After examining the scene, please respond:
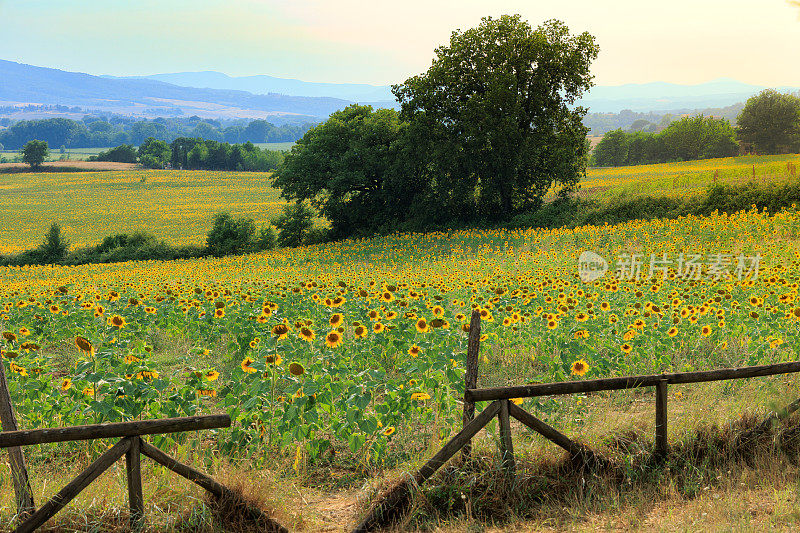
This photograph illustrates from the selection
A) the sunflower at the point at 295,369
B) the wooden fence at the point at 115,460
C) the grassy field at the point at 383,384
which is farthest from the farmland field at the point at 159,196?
the wooden fence at the point at 115,460

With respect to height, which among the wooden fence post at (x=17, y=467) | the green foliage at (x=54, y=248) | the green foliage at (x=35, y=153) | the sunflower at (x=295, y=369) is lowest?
the green foliage at (x=54, y=248)

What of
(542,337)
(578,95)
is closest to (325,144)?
(578,95)

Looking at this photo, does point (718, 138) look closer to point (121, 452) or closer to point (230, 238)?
point (230, 238)

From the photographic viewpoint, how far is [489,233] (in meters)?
28.9

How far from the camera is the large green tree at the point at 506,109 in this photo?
30953 mm

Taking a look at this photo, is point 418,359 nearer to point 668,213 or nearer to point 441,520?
point 441,520

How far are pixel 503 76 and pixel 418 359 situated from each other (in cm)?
2676

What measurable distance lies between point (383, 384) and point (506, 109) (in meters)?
26.6

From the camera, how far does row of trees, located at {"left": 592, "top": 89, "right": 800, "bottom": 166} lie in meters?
63.8

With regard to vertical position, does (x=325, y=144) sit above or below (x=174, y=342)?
above

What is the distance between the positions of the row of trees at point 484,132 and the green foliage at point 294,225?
3.22 m

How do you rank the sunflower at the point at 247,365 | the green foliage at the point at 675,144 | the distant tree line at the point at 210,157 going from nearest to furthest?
1. the sunflower at the point at 247,365
2. the green foliage at the point at 675,144
3. the distant tree line at the point at 210,157

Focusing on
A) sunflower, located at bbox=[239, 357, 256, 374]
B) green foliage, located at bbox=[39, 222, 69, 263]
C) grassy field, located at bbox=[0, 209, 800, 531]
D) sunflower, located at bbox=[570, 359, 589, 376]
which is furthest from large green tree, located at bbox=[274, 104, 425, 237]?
sunflower, located at bbox=[239, 357, 256, 374]

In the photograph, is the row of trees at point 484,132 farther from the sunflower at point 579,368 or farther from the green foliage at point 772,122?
the green foliage at point 772,122
